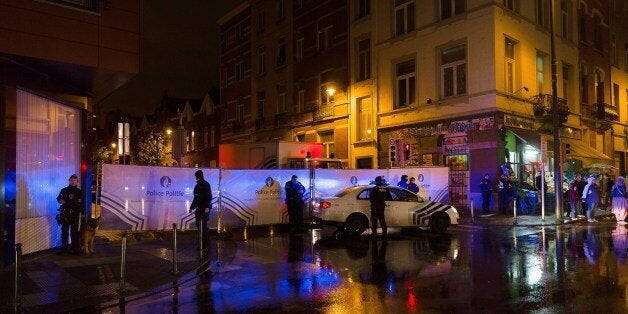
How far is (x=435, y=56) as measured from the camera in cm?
2425

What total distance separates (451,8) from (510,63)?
3.61 meters

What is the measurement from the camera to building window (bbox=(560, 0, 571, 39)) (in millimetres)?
27688

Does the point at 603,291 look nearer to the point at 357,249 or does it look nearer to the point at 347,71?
the point at 357,249

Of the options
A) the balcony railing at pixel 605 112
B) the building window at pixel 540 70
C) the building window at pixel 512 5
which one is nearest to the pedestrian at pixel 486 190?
the building window at pixel 540 70

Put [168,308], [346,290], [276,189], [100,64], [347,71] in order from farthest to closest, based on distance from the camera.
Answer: [347,71], [276,189], [100,64], [346,290], [168,308]

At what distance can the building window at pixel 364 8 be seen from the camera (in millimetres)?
28181

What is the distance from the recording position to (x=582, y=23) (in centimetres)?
2967

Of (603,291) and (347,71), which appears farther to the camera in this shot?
(347,71)

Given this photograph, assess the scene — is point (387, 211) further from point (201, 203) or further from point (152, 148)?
point (152, 148)

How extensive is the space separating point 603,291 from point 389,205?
7888 mm

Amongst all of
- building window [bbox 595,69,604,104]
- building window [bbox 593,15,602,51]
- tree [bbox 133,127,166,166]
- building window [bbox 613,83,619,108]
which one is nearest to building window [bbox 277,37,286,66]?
tree [bbox 133,127,166,166]

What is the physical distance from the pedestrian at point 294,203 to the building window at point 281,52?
64.2ft

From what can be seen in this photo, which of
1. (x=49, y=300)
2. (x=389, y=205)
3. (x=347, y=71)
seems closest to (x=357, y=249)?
(x=389, y=205)

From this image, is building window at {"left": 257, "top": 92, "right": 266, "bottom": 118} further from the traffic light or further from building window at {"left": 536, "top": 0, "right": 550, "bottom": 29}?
building window at {"left": 536, "top": 0, "right": 550, "bottom": 29}
